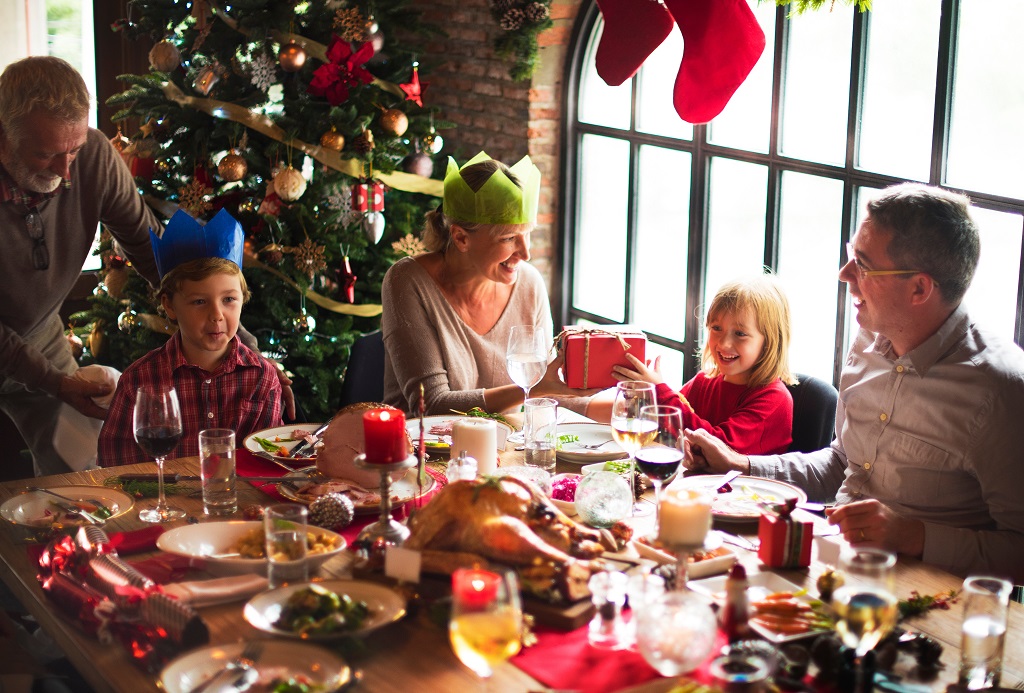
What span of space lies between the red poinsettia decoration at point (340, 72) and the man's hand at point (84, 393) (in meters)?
1.45

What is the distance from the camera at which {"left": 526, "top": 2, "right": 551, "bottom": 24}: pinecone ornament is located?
14.3ft

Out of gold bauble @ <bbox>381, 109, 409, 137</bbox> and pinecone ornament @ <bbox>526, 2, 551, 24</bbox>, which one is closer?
gold bauble @ <bbox>381, 109, 409, 137</bbox>

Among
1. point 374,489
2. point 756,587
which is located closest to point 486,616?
point 756,587

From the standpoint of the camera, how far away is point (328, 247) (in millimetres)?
4199

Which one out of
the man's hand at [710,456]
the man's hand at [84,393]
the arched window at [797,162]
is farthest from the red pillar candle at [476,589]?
the man's hand at [84,393]

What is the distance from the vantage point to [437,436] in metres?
2.55

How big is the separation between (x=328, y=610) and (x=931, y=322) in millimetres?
1405

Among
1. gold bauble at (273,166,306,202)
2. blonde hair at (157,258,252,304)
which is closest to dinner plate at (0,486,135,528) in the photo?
blonde hair at (157,258,252,304)

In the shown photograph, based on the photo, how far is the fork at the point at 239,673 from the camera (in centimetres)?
144

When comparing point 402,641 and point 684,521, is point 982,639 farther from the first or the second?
point 402,641

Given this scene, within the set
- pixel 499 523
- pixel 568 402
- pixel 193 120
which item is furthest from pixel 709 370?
pixel 193 120

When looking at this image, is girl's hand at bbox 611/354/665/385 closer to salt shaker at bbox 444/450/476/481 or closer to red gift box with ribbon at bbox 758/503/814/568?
salt shaker at bbox 444/450/476/481

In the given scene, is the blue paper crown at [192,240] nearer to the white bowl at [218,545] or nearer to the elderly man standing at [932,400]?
the white bowl at [218,545]

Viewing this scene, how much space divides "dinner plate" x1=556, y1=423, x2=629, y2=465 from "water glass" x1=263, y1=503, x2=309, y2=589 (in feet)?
2.73
